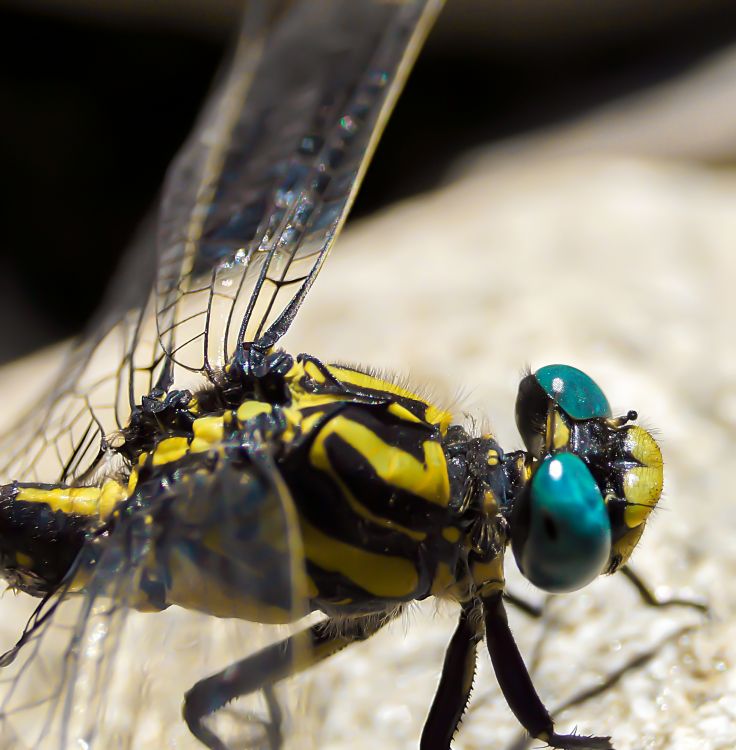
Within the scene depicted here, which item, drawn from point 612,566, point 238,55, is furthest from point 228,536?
point 238,55

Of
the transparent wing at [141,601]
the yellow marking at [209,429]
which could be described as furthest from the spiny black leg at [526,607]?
the yellow marking at [209,429]

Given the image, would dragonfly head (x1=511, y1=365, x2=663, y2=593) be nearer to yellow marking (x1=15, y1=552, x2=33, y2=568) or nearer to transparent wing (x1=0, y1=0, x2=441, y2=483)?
transparent wing (x1=0, y1=0, x2=441, y2=483)

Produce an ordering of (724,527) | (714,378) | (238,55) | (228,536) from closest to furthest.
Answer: (228,536), (724,527), (714,378), (238,55)

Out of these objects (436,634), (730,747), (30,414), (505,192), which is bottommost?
(730,747)

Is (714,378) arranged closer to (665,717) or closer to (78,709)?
(665,717)

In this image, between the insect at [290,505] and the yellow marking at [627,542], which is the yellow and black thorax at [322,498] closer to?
the insect at [290,505]

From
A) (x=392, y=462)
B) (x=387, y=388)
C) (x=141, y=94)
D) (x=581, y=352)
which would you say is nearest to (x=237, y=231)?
(x=387, y=388)
